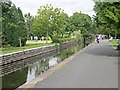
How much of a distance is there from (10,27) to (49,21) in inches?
669

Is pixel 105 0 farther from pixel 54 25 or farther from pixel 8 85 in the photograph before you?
pixel 54 25

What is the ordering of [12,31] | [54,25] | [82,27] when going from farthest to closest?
1. [82,27]
2. [54,25]
3. [12,31]

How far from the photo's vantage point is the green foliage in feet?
139

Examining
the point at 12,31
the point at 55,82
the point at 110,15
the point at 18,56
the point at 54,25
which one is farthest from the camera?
the point at 54,25

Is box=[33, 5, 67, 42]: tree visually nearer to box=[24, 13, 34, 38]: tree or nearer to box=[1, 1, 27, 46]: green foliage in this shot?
box=[1, 1, 27, 46]: green foliage

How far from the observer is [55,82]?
1076 cm

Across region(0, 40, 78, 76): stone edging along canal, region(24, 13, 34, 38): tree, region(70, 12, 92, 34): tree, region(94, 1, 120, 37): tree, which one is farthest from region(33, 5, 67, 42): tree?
region(94, 1, 120, 37): tree

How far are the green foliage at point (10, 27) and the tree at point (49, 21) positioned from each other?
11074mm

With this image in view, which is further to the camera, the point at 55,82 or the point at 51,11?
the point at 51,11

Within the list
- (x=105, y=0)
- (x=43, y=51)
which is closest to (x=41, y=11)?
(x=43, y=51)

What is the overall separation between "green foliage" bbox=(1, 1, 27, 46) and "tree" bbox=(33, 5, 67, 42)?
11074mm

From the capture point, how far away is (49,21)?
58.6 metres

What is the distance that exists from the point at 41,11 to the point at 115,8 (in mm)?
38175

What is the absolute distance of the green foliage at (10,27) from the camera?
42247 millimetres
